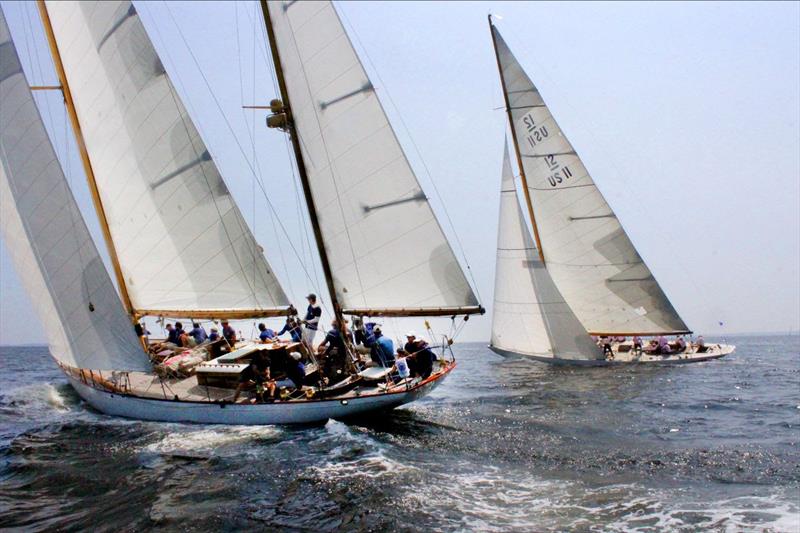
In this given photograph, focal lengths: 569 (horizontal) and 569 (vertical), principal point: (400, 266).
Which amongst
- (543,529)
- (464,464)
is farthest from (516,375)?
(543,529)

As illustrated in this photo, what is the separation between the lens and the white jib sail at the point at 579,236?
90.4ft

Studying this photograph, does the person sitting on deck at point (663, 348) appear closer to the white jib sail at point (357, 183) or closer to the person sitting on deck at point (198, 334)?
the white jib sail at point (357, 183)

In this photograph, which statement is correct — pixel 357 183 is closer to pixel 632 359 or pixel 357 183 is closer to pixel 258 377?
pixel 258 377

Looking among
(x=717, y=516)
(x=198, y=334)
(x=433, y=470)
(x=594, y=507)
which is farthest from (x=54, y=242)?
(x=717, y=516)

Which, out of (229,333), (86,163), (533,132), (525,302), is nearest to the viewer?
(86,163)

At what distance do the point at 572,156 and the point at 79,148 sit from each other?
21.0 m

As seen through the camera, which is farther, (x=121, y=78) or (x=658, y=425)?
(x=121, y=78)

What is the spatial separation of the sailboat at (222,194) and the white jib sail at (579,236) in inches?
586

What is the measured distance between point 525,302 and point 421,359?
1211 centimetres

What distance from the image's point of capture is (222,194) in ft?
48.3

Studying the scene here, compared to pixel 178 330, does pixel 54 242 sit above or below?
above

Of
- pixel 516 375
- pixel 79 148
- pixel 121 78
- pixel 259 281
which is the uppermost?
pixel 121 78

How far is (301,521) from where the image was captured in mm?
7023

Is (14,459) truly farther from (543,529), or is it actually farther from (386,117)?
(386,117)
